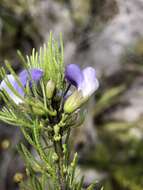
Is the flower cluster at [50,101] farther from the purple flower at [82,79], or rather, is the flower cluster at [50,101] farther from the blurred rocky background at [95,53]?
the blurred rocky background at [95,53]

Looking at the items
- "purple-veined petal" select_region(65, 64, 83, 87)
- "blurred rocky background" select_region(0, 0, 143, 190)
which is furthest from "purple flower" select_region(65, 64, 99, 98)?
"blurred rocky background" select_region(0, 0, 143, 190)

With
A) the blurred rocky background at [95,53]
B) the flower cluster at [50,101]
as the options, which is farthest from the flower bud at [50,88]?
the blurred rocky background at [95,53]

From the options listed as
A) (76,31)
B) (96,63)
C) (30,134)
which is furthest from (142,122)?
(30,134)

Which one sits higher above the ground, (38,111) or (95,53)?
(95,53)

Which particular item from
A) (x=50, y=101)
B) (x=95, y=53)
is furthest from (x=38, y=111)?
(x=95, y=53)

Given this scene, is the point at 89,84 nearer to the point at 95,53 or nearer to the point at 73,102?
the point at 73,102
